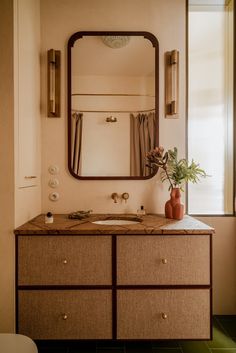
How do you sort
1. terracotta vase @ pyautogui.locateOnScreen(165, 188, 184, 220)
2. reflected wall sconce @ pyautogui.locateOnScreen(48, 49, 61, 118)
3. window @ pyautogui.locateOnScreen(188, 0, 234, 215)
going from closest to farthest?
1. terracotta vase @ pyautogui.locateOnScreen(165, 188, 184, 220)
2. reflected wall sconce @ pyautogui.locateOnScreen(48, 49, 61, 118)
3. window @ pyautogui.locateOnScreen(188, 0, 234, 215)

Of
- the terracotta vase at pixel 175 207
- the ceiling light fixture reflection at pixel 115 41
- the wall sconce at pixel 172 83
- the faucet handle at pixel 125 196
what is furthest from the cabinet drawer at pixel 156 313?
the ceiling light fixture reflection at pixel 115 41

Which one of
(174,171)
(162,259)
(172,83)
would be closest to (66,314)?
(162,259)

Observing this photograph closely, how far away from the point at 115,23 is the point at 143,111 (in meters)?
0.72

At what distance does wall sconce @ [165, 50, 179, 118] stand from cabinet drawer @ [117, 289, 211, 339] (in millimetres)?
1284

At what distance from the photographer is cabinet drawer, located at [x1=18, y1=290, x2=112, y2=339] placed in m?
1.52

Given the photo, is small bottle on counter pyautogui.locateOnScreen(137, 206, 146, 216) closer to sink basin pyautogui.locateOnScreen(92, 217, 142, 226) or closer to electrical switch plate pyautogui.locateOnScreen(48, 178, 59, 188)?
sink basin pyautogui.locateOnScreen(92, 217, 142, 226)

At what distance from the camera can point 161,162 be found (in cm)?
194

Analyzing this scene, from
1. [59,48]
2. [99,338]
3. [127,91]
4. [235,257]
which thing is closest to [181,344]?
[99,338]

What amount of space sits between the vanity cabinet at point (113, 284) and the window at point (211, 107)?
71cm

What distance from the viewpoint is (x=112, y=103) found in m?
2.04

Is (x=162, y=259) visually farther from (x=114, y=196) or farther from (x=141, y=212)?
(x=114, y=196)

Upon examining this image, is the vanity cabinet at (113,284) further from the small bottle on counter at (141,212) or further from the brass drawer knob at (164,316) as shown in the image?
the small bottle on counter at (141,212)

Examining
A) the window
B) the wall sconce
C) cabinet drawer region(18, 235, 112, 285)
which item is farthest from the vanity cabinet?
the wall sconce

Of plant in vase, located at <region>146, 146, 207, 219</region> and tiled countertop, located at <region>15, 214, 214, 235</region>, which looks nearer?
tiled countertop, located at <region>15, 214, 214, 235</region>
